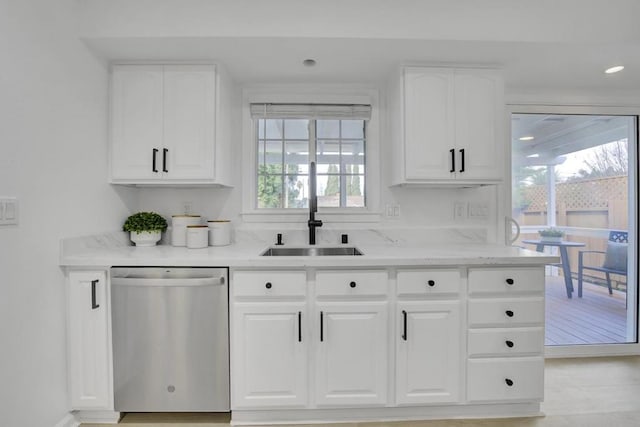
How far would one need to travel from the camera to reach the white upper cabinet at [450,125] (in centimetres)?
200

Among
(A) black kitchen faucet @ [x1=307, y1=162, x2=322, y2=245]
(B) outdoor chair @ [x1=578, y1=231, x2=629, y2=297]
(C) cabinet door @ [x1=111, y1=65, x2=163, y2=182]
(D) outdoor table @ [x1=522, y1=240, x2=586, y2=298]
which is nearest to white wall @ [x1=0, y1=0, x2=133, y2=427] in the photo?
(C) cabinet door @ [x1=111, y1=65, x2=163, y2=182]

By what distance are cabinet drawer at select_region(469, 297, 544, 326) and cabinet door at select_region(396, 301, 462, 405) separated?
0.35 ft

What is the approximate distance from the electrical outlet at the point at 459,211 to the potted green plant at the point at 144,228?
87.9 inches

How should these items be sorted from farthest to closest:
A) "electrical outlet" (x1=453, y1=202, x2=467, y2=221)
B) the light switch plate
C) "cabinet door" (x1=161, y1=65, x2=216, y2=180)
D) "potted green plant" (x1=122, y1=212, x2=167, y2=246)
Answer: "electrical outlet" (x1=453, y1=202, x2=467, y2=221) < "potted green plant" (x1=122, y1=212, x2=167, y2=246) < "cabinet door" (x1=161, y1=65, x2=216, y2=180) < the light switch plate

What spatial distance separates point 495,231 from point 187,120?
2.44 metres

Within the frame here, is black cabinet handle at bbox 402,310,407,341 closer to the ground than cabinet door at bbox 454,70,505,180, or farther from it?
closer to the ground

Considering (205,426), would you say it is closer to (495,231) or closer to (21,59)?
(21,59)

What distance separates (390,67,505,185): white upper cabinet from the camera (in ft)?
6.56

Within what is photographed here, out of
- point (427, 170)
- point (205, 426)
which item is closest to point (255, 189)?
point (427, 170)

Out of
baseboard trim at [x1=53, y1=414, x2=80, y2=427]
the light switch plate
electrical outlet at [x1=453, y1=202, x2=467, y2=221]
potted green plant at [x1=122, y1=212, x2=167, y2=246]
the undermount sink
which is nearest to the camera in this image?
the light switch plate

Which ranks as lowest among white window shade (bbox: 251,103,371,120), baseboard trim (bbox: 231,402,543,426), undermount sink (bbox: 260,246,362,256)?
baseboard trim (bbox: 231,402,543,426)

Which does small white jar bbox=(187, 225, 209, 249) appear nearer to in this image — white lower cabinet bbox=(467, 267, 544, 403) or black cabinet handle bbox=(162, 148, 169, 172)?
black cabinet handle bbox=(162, 148, 169, 172)

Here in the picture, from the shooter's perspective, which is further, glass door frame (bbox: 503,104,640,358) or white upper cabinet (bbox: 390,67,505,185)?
glass door frame (bbox: 503,104,640,358)

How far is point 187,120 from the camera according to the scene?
1986 mm
